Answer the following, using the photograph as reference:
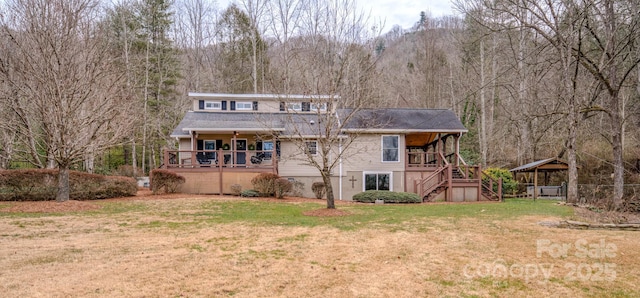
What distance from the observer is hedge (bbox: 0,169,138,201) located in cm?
1291

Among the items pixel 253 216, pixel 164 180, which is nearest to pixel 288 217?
pixel 253 216

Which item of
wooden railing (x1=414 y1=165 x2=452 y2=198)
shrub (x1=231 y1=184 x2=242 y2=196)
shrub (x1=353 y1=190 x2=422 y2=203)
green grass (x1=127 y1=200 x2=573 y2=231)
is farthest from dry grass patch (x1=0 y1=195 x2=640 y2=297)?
wooden railing (x1=414 y1=165 x2=452 y2=198)

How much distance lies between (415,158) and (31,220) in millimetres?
19745

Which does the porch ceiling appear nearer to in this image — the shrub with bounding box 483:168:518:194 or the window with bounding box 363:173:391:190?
the window with bounding box 363:173:391:190

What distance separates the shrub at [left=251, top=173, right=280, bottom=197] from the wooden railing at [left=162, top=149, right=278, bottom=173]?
64.4 inches

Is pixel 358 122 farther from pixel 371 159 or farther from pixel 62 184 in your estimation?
pixel 62 184

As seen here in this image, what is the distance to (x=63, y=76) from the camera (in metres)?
11.2

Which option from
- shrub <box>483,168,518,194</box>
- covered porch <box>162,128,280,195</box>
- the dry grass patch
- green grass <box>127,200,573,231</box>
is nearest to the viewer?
the dry grass patch

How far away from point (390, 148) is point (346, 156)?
2.58 metres

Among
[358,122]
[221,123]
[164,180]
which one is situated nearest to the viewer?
[164,180]

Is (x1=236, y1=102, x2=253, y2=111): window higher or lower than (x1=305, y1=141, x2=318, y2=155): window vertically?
higher

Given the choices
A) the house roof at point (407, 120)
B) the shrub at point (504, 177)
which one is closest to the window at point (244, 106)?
the house roof at point (407, 120)

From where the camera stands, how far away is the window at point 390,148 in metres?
19.8

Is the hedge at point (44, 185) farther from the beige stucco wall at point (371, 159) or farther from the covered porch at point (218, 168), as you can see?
the beige stucco wall at point (371, 159)
